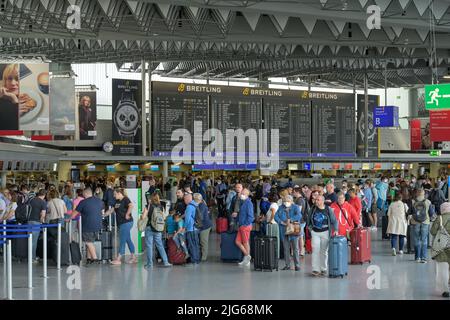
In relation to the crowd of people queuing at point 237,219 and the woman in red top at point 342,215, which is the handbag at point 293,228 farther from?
the woman in red top at point 342,215

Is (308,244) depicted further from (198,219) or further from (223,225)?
(223,225)

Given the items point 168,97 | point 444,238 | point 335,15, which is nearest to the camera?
point 444,238

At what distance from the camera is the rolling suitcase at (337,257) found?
47.5ft

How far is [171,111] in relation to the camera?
102 ft

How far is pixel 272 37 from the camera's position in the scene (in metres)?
29.1

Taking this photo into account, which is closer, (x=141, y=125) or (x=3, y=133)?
(x=3, y=133)

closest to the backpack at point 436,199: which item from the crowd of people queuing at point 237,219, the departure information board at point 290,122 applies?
the crowd of people queuing at point 237,219

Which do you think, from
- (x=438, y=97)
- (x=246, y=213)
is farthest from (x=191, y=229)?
(x=438, y=97)

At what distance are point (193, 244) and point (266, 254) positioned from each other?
1987 millimetres

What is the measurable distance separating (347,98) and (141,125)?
9595 millimetres

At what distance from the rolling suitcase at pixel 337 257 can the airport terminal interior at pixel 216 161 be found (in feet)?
0.09
